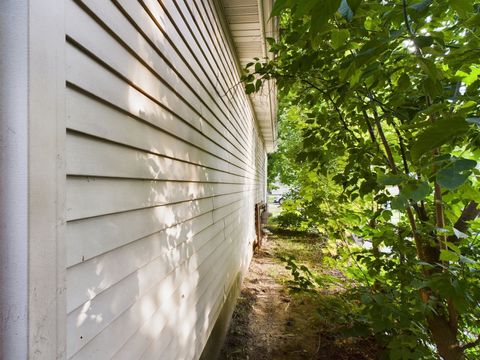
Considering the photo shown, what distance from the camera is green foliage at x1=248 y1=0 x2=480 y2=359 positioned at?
121 centimetres

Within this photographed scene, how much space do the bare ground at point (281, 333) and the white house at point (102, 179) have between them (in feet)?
4.83

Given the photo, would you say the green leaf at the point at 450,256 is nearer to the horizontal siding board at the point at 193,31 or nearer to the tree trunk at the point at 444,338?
the tree trunk at the point at 444,338

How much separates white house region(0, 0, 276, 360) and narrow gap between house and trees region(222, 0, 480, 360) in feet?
2.42

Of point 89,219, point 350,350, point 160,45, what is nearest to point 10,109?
point 89,219

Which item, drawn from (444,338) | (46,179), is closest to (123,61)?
(46,179)

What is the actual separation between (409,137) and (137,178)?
204 centimetres

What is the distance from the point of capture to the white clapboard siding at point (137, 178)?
47.5 inches

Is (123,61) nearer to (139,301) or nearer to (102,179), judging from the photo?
(102,179)

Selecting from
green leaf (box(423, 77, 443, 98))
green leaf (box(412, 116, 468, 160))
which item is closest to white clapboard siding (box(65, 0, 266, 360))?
green leaf (box(412, 116, 468, 160))

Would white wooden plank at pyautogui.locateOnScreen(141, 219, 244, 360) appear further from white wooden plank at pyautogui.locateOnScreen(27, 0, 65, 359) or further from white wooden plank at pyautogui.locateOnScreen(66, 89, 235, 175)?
white wooden plank at pyautogui.locateOnScreen(66, 89, 235, 175)

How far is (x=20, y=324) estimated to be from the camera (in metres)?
0.89

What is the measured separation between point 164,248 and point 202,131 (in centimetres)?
131

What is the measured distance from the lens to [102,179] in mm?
1353

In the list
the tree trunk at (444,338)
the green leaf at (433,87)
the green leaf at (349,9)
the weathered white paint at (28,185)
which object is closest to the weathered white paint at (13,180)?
the weathered white paint at (28,185)
